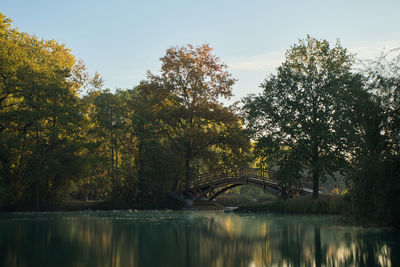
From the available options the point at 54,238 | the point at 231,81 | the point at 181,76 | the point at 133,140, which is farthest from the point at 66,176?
the point at 54,238

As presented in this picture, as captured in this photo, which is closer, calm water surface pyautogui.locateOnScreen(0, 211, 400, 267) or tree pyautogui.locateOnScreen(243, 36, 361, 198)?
calm water surface pyautogui.locateOnScreen(0, 211, 400, 267)

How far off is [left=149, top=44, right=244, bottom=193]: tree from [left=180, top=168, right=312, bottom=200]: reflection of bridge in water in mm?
1715

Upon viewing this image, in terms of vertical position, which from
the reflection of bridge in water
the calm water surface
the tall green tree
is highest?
the tall green tree

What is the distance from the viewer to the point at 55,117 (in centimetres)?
3475

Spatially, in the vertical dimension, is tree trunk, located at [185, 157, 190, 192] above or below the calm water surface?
above

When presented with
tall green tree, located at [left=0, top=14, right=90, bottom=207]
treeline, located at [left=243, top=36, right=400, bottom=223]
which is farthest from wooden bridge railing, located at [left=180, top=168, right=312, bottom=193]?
tall green tree, located at [left=0, top=14, right=90, bottom=207]

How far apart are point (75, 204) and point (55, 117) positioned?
25.1ft

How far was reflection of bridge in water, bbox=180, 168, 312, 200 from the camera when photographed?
33906 millimetres

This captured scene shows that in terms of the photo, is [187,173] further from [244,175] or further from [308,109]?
[308,109]

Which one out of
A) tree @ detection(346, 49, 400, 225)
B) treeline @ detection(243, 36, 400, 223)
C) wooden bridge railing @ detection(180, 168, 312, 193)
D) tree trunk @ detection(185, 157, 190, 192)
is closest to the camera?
tree @ detection(346, 49, 400, 225)

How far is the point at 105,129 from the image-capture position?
129 feet

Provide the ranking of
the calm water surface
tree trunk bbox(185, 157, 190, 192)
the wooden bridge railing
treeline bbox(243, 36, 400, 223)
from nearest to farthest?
the calm water surface → treeline bbox(243, 36, 400, 223) → the wooden bridge railing → tree trunk bbox(185, 157, 190, 192)

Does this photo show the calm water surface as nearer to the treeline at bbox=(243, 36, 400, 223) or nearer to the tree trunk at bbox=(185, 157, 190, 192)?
the treeline at bbox=(243, 36, 400, 223)

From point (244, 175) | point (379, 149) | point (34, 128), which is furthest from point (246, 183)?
point (379, 149)
